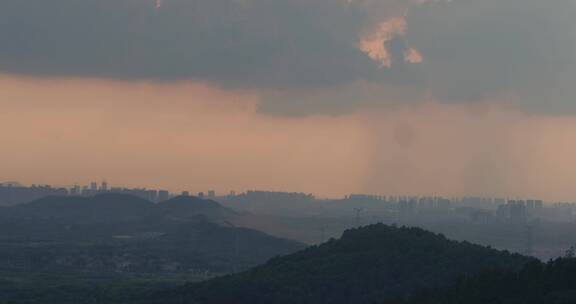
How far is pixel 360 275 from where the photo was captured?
155875 millimetres

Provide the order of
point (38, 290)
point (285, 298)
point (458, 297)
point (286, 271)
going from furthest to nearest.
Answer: point (38, 290), point (286, 271), point (285, 298), point (458, 297)

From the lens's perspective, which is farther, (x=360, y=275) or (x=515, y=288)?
(x=360, y=275)

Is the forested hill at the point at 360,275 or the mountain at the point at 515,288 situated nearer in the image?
the mountain at the point at 515,288

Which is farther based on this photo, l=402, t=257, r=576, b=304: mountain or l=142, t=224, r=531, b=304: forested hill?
l=142, t=224, r=531, b=304: forested hill

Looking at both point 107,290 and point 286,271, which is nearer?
point 286,271

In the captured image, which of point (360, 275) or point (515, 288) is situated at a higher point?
point (515, 288)

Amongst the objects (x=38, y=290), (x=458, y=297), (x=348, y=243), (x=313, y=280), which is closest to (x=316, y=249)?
(x=348, y=243)

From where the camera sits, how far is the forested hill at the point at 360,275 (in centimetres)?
14862

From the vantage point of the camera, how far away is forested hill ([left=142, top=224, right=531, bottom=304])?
488 feet

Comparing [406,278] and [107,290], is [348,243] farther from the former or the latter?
[107,290]

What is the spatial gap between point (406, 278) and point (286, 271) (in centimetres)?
2119

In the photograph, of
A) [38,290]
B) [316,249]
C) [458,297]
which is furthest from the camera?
[38,290]

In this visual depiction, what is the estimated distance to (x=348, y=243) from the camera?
174375mm

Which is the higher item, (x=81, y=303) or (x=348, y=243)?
(x=348, y=243)
